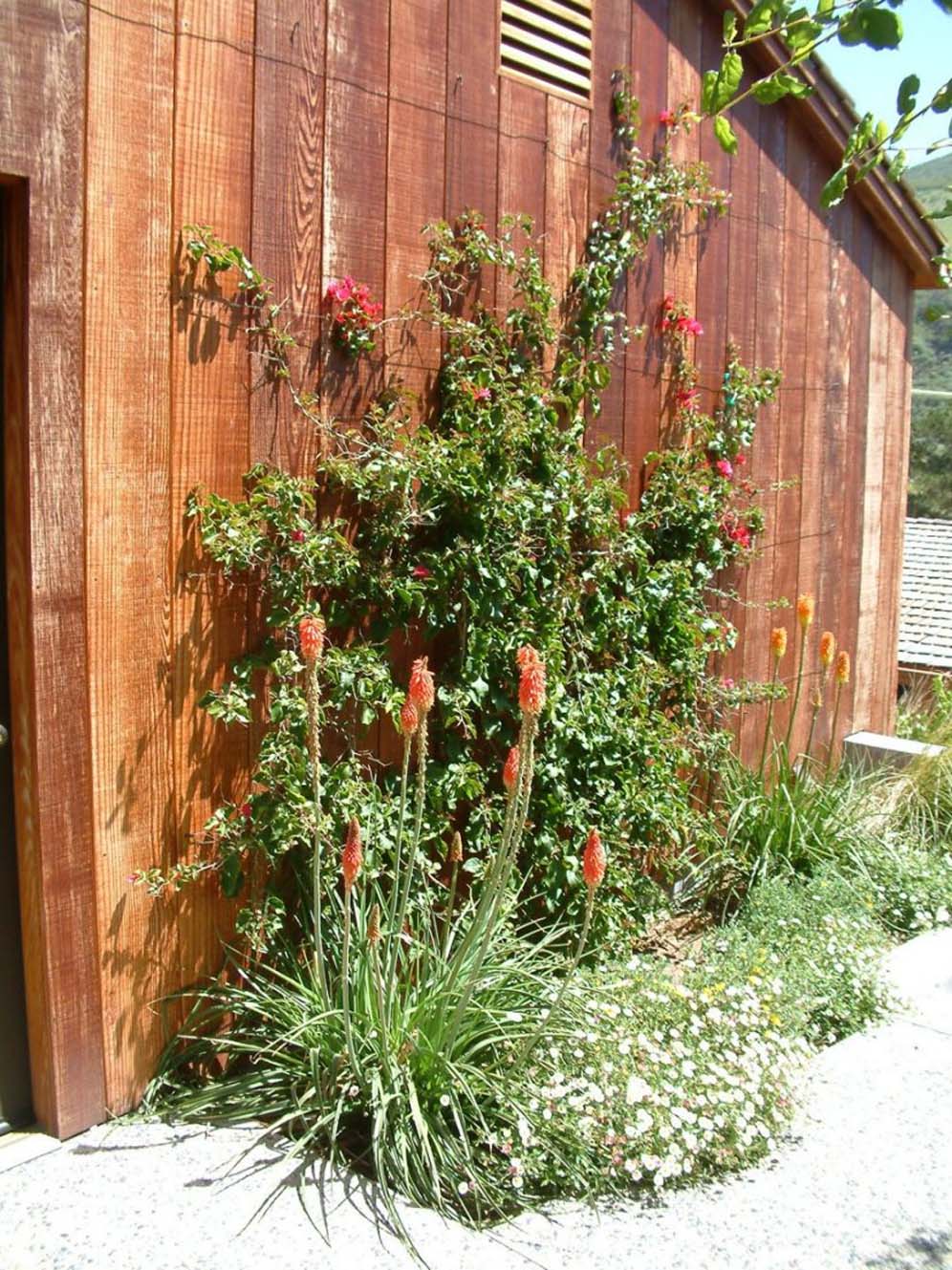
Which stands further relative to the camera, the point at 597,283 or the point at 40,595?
the point at 597,283

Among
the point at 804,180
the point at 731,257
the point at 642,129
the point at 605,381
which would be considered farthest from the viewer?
the point at 804,180

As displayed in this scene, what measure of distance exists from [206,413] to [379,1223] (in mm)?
2074

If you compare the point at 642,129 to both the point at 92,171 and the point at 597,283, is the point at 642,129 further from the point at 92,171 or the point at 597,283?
the point at 92,171

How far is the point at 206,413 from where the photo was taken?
341 cm

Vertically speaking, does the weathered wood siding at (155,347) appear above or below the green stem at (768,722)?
above

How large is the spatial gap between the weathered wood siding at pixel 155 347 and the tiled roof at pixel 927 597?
679 cm

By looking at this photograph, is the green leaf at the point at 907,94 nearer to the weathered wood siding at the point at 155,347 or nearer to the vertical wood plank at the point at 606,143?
the weathered wood siding at the point at 155,347

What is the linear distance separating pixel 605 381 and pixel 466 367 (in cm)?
71

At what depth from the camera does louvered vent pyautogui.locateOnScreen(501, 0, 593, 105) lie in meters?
4.38

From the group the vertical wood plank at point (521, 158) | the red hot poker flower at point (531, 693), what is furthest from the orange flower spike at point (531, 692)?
the vertical wood plank at point (521, 158)

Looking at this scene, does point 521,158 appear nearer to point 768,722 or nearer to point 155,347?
point 155,347

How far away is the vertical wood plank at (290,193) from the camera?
11.5 feet

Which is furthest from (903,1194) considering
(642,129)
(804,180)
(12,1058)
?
(804,180)

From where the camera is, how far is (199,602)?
3428 mm
